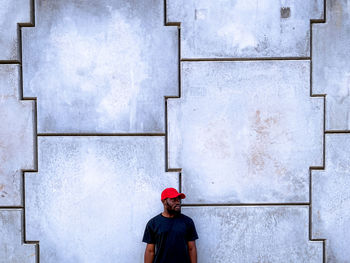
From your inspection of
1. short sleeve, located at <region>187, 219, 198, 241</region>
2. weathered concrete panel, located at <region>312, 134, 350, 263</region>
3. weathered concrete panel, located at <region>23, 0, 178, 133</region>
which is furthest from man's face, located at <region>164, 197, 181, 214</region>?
weathered concrete panel, located at <region>312, 134, 350, 263</region>

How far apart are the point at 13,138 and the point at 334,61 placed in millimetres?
3950

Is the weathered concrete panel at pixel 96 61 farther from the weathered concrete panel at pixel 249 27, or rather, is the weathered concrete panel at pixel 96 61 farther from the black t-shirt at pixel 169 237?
the black t-shirt at pixel 169 237

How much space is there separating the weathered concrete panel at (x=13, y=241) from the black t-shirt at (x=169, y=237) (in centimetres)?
149

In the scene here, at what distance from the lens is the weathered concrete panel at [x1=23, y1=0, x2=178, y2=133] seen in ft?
11.9

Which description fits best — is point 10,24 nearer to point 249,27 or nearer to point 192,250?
point 249,27

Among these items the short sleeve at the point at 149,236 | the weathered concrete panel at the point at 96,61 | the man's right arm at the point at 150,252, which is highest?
the weathered concrete panel at the point at 96,61

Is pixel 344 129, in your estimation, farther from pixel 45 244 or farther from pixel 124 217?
pixel 45 244

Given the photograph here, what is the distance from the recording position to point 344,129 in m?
3.63

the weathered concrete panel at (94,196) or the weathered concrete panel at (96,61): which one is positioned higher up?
the weathered concrete panel at (96,61)

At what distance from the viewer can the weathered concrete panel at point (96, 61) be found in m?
3.62

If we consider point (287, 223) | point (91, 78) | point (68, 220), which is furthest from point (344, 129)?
point (68, 220)

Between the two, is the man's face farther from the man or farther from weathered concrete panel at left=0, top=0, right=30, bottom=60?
weathered concrete panel at left=0, top=0, right=30, bottom=60

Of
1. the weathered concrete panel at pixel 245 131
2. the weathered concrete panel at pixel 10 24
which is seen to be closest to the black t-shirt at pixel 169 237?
the weathered concrete panel at pixel 245 131

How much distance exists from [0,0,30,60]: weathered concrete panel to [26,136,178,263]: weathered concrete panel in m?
1.10
